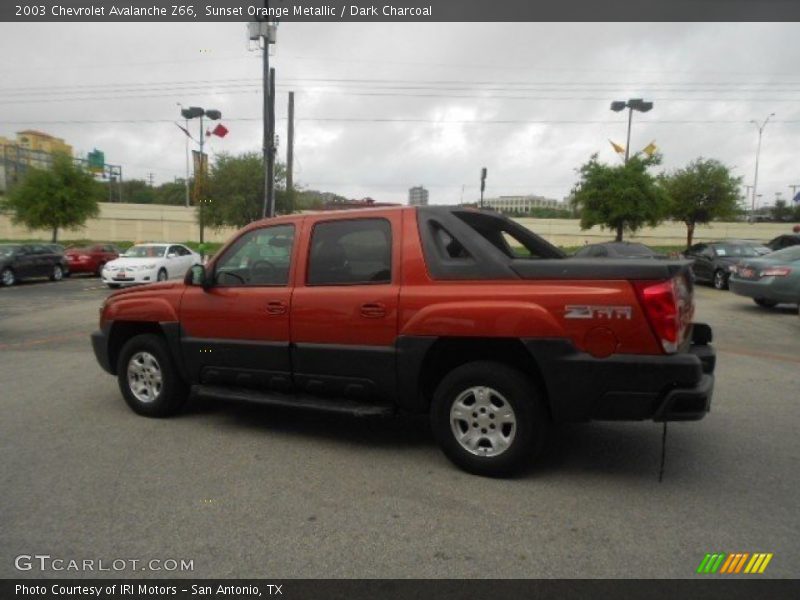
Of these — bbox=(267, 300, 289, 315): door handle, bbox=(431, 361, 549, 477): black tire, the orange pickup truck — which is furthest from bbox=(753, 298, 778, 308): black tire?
bbox=(267, 300, 289, 315): door handle

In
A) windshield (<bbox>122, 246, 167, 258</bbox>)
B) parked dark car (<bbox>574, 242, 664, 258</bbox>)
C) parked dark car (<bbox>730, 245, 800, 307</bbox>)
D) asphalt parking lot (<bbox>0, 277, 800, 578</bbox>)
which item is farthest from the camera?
windshield (<bbox>122, 246, 167, 258</bbox>)

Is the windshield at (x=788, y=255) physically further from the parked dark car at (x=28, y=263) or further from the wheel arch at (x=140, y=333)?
the parked dark car at (x=28, y=263)

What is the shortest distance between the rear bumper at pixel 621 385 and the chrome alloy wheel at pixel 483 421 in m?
0.32

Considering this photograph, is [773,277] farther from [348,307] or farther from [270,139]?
[270,139]

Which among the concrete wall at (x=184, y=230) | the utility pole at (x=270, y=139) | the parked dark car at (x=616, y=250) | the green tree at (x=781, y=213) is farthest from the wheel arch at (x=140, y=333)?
the green tree at (x=781, y=213)

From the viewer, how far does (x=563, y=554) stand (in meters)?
3.11

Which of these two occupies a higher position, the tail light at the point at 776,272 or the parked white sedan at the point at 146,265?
the tail light at the point at 776,272

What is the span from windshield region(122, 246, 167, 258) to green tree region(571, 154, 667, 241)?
66.7ft

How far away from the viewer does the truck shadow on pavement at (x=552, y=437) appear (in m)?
4.28

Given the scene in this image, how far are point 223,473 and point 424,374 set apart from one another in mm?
1571

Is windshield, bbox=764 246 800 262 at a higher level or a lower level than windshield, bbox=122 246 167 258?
higher

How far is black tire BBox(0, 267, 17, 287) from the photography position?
68.9 ft

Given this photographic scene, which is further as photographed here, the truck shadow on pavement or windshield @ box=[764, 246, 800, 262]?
windshield @ box=[764, 246, 800, 262]

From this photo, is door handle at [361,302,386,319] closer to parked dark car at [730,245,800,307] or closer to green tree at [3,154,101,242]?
parked dark car at [730,245,800,307]
